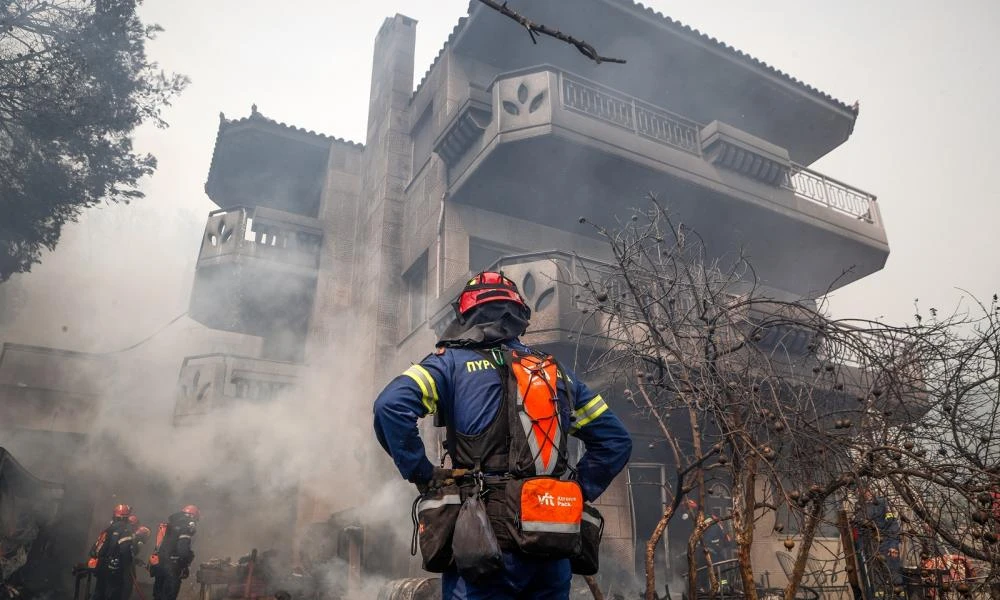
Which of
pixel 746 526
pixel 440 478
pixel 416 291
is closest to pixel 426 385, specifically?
pixel 440 478

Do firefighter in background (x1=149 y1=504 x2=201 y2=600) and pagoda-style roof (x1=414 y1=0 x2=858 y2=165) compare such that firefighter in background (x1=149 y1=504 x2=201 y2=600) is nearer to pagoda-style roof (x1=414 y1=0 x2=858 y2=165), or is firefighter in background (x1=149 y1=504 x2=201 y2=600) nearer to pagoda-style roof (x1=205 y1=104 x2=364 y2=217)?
pagoda-style roof (x1=205 y1=104 x2=364 y2=217)

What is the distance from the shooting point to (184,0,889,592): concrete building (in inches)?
475

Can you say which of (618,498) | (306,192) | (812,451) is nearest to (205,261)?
(306,192)

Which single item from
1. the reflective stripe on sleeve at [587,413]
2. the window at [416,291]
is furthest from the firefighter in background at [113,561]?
the reflective stripe on sleeve at [587,413]

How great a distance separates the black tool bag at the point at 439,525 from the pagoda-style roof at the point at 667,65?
12.5 m

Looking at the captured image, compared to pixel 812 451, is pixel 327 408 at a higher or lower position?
higher

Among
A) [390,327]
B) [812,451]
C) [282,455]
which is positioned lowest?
[812,451]

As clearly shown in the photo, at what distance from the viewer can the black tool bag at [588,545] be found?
2811 mm

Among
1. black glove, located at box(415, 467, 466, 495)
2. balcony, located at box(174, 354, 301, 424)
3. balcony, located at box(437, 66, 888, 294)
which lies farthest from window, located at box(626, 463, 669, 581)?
balcony, located at box(174, 354, 301, 424)

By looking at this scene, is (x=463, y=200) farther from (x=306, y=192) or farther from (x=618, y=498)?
(x=306, y=192)

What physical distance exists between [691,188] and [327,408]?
9.91 metres

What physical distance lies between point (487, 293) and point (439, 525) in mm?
1105

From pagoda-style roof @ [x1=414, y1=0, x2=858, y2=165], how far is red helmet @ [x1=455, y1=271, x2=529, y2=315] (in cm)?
1155

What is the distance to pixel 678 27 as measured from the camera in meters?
14.0
